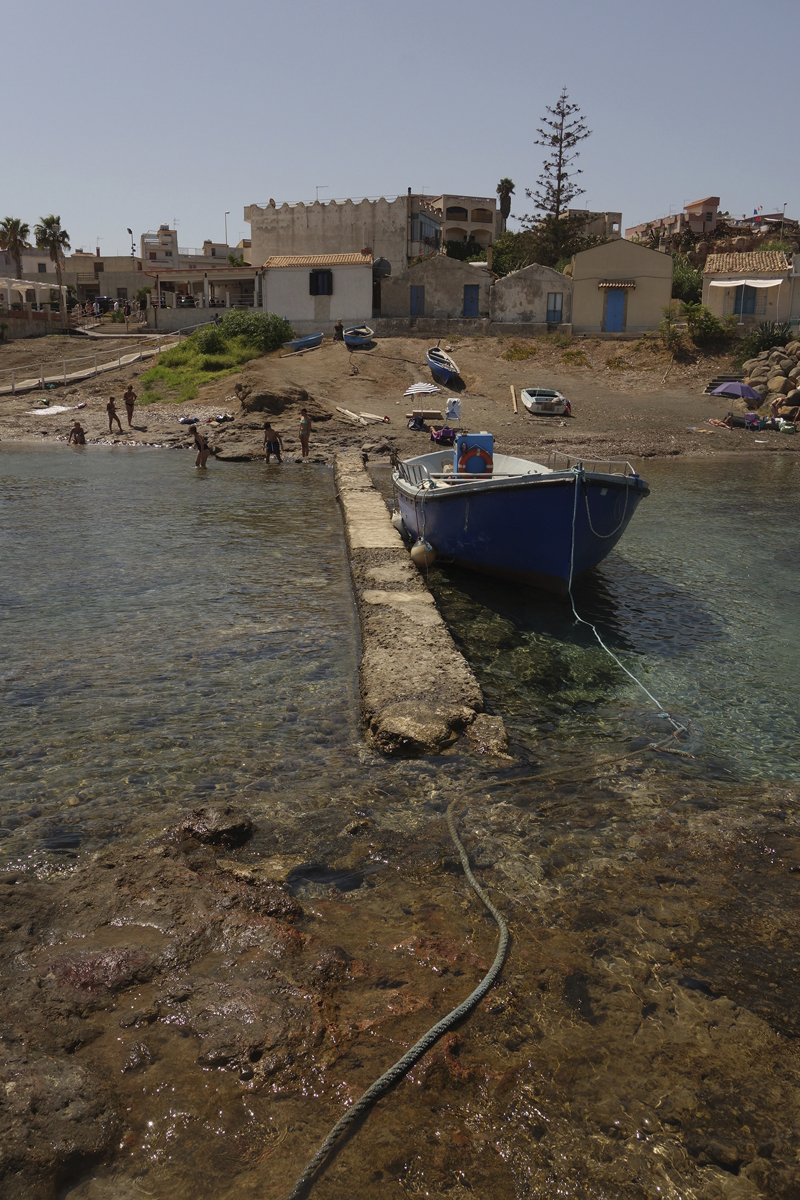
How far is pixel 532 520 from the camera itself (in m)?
10.5

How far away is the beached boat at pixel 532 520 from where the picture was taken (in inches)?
400

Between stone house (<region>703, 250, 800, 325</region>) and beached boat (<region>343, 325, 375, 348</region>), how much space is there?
1623 centimetres

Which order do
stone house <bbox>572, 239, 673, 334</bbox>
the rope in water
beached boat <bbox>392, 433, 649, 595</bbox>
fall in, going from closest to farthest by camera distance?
1. the rope in water
2. beached boat <bbox>392, 433, 649, 595</bbox>
3. stone house <bbox>572, 239, 673, 334</bbox>

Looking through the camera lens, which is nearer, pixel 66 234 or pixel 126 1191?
pixel 126 1191

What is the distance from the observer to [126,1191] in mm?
2762

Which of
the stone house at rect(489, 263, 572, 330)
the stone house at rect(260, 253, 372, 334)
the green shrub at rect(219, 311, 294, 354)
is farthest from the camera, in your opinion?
the stone house at rect(260, 253, 372, 334)

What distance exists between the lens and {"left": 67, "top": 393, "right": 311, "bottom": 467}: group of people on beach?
2388cm

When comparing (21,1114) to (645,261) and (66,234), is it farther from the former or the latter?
(66,234)

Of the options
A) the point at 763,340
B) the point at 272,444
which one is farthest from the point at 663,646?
the point at 763,340

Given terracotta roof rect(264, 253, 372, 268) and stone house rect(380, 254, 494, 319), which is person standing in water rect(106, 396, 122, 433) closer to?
terracotta roof rect(264, 253, 372, 268)

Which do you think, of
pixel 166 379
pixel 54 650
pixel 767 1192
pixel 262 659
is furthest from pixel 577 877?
pixel 166 379

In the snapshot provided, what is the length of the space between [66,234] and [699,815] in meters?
67.2

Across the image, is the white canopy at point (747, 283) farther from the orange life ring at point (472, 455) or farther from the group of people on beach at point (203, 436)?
the orange life ring at point (472, 455)

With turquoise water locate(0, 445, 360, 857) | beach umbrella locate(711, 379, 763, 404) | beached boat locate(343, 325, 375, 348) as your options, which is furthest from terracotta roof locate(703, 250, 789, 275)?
turquoise water locate(0, 445, 360, 857)
